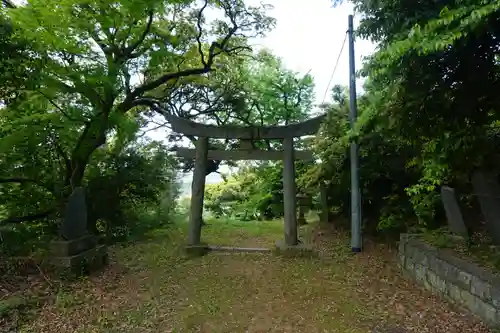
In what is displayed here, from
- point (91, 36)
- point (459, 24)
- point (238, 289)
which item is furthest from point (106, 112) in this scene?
point (459, 24)

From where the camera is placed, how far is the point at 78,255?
19.1 feet

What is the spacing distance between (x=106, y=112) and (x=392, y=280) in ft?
18.4

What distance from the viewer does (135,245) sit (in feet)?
28.5

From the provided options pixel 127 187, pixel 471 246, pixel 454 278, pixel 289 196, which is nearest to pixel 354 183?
pixel 289 196

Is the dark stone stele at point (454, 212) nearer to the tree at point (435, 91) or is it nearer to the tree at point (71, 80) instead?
the tree at point (435, 91)

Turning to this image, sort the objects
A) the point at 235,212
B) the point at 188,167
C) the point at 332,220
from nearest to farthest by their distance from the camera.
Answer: the point at 332,220
the point at 188,167
the point at 235,212

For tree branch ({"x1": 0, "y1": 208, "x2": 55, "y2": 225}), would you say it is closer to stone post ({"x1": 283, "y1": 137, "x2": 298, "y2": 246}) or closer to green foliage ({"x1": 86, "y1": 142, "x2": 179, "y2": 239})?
green foliage ({"x1": 86, "y1": 142, "x2": 179, "y2": 239})

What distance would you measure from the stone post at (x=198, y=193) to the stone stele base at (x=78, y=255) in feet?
6.24

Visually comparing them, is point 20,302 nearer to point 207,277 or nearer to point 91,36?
point 207,277

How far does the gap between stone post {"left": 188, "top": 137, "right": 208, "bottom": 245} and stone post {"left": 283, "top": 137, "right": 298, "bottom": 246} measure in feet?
5.85

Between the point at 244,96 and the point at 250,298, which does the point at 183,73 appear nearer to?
the point at 244,96

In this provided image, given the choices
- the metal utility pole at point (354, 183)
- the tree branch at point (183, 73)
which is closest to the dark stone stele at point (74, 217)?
the tree branch at point (183, 73)

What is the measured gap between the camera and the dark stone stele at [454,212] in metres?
4.97

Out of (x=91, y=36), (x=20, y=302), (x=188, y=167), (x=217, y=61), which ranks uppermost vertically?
(x=217, y=61)
